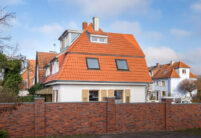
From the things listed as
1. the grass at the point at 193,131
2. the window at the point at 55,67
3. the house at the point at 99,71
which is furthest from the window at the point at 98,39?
the grass at the point at 193,131

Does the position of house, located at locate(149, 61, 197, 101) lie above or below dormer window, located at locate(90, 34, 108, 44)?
below

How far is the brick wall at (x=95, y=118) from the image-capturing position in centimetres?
1146

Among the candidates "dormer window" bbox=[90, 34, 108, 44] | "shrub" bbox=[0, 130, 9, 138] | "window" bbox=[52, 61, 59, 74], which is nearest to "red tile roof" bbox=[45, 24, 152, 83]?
"dormer window" bbox=[90, 34, 108, 44]

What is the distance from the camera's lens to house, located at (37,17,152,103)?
17139mm

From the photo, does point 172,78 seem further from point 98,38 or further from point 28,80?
point 98,38

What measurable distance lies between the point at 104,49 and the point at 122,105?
7.53 metres

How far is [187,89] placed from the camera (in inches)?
1688

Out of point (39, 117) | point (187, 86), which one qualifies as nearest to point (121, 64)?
point (39, 117)

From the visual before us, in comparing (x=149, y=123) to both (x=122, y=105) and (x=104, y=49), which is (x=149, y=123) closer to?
(x=122, y=105)

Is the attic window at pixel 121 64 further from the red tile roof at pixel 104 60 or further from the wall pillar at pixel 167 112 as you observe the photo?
the wall pillar at pixel 167 112

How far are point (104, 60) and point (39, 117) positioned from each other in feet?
29.0

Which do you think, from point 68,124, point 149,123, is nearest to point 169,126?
point 149,123

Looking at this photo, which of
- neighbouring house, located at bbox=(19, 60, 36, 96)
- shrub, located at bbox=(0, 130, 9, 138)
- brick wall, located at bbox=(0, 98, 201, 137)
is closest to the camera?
shrub, located at bbox=(0, 130, 9, 138)

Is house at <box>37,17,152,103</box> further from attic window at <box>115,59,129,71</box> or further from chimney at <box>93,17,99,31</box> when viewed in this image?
chimney at <box>93,17,99,31</box>
